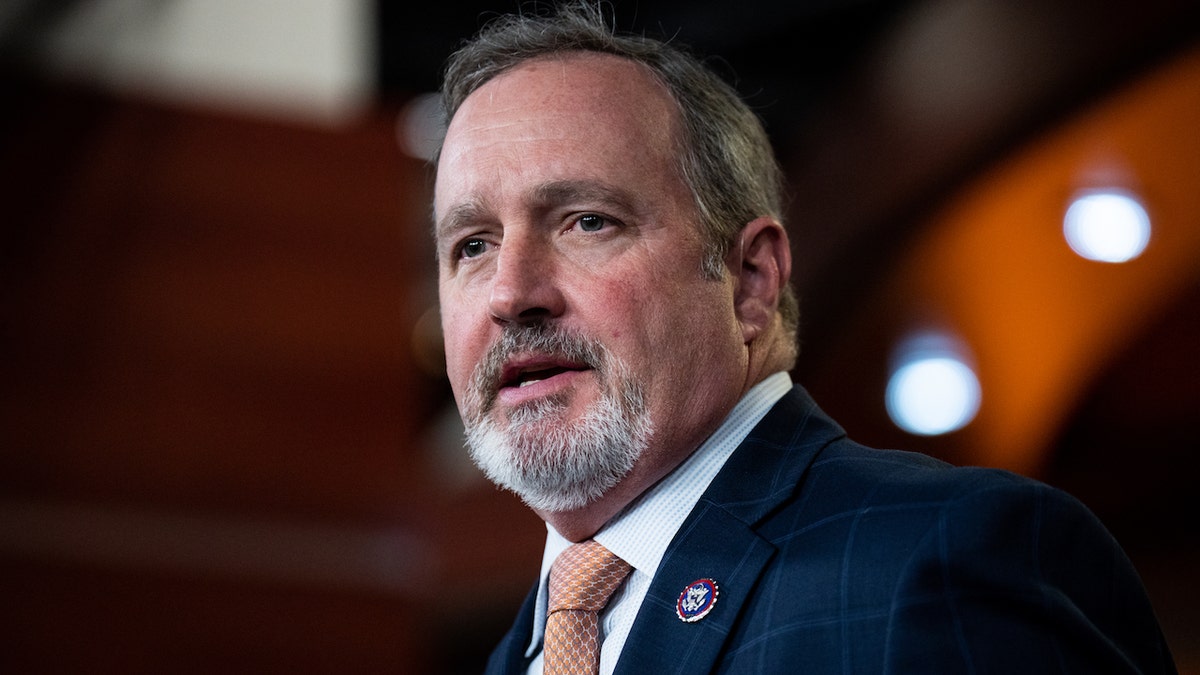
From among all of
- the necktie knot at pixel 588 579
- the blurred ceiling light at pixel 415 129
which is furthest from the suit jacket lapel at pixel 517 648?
the blurred ceiling light at pixel 415 129

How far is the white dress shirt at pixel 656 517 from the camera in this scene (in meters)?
1.56

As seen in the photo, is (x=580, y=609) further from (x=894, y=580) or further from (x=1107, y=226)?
(x=1107, y=226)

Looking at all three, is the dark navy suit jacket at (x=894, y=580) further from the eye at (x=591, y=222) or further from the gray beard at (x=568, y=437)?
the eye at (x=591, y=222)

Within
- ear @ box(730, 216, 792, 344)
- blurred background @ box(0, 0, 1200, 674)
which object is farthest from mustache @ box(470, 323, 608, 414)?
blurred background @ box(0, 0, 1200, 674)

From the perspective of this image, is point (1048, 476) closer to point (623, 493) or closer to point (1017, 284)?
point (1017, 284)

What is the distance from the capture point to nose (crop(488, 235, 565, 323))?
162cm

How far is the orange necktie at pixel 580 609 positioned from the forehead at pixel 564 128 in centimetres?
51

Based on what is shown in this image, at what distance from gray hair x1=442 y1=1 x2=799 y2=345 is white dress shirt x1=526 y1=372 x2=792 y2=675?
208mm

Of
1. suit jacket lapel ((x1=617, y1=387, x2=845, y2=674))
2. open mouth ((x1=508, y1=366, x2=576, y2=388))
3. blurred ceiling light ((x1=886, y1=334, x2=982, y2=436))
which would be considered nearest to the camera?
suit jacket lapel ((x1=617, y1=387, x2=845, y2=674))

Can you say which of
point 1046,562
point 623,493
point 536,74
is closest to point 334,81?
point 536,74

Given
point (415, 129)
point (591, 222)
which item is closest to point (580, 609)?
A: point (591, 222)

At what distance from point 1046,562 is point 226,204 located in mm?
4430

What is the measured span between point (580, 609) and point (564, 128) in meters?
0.65

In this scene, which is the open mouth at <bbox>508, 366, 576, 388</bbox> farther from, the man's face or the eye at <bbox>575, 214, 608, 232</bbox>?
the eye at <bbox>575, 214, 608, 232</bbox>
